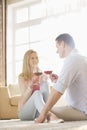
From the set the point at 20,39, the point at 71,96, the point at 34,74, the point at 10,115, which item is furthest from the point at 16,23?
the point at 71,96

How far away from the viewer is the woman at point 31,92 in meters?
2.89

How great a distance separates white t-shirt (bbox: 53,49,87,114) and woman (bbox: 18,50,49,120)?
0.30 meters

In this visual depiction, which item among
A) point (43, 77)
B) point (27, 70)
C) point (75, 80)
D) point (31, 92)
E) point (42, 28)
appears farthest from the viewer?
point (42, 28)

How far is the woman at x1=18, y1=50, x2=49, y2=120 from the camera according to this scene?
9.47 ft

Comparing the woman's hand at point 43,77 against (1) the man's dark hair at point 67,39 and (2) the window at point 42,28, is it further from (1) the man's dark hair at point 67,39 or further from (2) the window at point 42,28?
(2) the window at point 42,28

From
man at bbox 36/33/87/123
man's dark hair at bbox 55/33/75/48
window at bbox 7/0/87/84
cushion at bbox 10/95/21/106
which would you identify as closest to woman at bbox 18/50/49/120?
man at bbox 36/33/87/123

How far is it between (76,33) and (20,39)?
4.34ft

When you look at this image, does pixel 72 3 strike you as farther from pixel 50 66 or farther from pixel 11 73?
pixel 11 73

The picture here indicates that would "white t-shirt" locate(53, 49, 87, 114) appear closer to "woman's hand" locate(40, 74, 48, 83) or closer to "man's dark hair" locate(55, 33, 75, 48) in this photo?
"man's dark hair" locate(55, 33, 75, 48)

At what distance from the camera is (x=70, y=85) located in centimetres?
262

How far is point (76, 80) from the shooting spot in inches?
103

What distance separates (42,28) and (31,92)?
3272 millimetres

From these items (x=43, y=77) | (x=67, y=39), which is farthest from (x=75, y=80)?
(x=43, y=77)

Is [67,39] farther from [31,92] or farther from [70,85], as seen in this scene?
[31,92]
